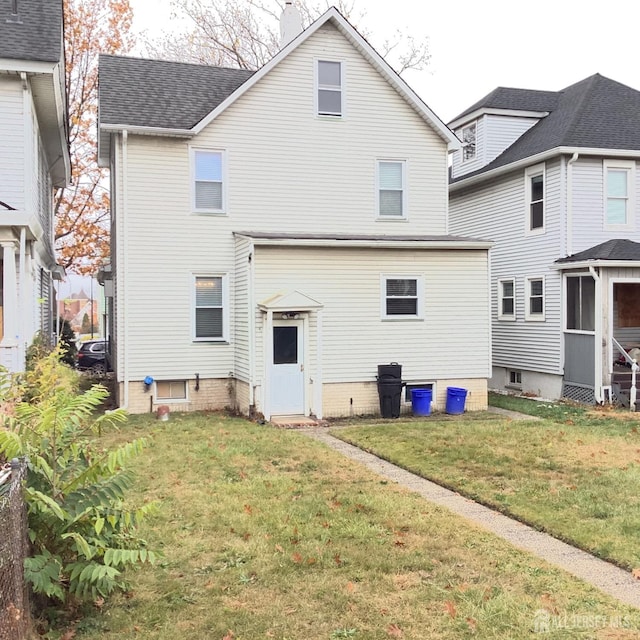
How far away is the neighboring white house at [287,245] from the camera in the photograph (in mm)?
17016

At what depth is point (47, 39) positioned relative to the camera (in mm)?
15141

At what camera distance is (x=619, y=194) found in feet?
66.3

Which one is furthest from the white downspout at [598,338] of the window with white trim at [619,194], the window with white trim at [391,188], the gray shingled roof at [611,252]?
the window with white trim at [391,188]

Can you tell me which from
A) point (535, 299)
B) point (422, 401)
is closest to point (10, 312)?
point (422, 401)

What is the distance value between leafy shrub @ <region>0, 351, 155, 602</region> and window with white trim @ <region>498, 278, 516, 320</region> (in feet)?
61.3

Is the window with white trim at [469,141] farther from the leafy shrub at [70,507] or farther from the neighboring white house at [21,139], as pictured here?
the leafy shrub at [70,507]

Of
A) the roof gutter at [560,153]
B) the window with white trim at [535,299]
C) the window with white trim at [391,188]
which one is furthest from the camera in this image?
the window with white trim at [535,299]

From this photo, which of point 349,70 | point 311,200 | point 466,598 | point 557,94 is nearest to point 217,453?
point 466,598

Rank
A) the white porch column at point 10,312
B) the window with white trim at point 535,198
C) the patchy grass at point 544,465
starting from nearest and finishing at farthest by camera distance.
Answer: the patchy grass at point 544,465, the white porch column at point 10,312, the window with white trim at point 535,198

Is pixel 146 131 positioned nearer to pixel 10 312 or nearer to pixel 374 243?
pixel 10 312

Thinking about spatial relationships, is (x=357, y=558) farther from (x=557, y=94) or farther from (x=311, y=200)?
(x=557, y=94)

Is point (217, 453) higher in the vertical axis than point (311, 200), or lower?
lower

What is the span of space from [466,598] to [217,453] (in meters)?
6.79

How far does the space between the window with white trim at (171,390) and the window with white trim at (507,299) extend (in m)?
11.0
